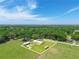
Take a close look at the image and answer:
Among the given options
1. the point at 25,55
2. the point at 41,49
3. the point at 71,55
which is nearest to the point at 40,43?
the point at 41,49

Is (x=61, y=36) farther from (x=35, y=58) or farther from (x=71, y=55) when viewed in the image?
(x=35, y=58)

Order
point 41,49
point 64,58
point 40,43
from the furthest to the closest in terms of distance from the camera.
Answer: point 40,43
point 41,49
point 64,58

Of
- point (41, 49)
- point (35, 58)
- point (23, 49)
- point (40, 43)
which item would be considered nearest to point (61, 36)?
point (40, 43)

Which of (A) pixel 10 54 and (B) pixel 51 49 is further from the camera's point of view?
(B) pixel 51 49

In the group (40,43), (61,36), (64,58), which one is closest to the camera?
(64,58)

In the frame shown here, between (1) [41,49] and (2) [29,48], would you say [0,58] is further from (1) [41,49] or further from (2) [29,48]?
(1) [41,49]

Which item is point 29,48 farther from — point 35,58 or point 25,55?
point 35,58

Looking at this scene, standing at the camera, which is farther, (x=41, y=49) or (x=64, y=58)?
(x=41, y=49)

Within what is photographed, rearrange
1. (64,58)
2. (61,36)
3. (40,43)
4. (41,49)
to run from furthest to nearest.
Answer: (61,36), (40,43), (41,49), (64,58)

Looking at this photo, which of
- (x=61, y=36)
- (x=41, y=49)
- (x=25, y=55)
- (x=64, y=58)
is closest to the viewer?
(x=64, y=58)
